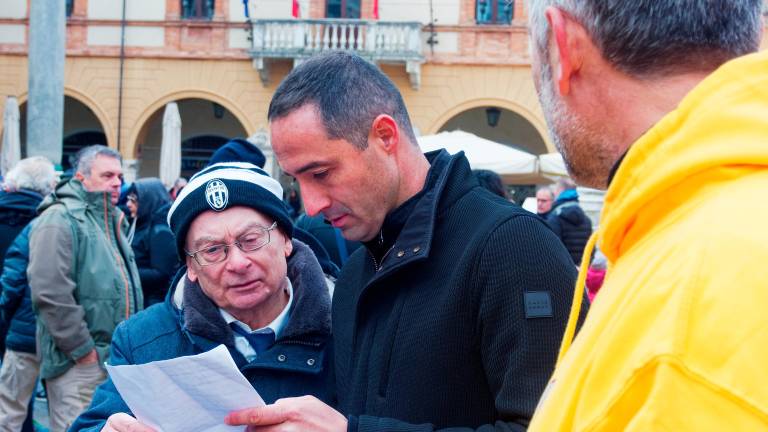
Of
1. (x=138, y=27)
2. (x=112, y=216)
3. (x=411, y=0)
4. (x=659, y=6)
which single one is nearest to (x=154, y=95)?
(x=138, y=27)

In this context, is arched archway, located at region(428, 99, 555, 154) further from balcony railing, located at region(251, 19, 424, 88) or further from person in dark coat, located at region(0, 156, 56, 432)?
person in dark coat, located at region(0, 156, 56, 432)

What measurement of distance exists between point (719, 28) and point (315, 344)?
4.92 feet

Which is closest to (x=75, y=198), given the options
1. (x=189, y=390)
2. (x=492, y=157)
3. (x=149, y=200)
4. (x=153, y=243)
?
(x=153, y=243)

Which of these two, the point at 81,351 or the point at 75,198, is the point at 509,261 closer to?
the point at 81,351

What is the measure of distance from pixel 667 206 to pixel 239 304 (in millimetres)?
1638

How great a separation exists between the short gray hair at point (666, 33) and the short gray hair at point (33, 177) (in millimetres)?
5442

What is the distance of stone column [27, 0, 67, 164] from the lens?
29.5 feet

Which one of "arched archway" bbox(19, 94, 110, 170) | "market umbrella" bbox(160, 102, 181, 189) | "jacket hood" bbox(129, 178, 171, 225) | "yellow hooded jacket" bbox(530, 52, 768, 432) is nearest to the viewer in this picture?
"yellow hooded jacket" bbox(530, 52, 768, 432)

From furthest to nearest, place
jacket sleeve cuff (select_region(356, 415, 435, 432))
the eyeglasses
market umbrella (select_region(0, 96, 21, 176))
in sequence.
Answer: market umbrella (select_region(0, 96, 21, 176))
the eyeglasses
jacket sleeve cuff (select_region(356, 415, 435, 432))

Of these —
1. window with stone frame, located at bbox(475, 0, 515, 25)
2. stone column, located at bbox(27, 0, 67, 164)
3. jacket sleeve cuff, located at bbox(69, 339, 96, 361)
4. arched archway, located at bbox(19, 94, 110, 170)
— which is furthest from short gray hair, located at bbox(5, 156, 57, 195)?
arched archway, located at bbox(19, 94, 110, 170)

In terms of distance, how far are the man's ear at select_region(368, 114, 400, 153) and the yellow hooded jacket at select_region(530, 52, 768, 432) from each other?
1064 millimetres

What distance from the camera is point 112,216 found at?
5070 millimetres

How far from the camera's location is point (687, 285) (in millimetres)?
772

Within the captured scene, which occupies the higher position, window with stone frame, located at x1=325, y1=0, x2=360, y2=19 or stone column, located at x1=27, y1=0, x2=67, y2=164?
window with stone frame, located at x1=325, y1=0, x2=360, y2=19
